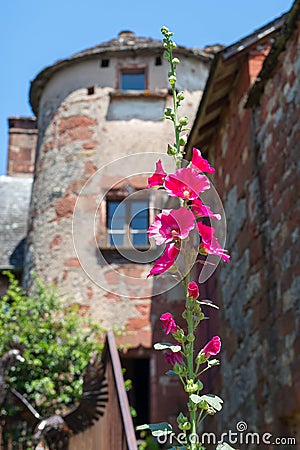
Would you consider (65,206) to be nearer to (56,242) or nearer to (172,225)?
(56,242)

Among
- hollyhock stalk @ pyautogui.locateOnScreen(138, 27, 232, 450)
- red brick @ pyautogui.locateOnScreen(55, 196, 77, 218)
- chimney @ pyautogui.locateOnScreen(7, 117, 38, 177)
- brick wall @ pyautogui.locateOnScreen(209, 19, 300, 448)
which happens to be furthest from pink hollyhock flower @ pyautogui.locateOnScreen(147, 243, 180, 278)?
chimney @ pyautogui.locateOnScreen(7, 117, 38, 177)

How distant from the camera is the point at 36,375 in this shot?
27.4ft

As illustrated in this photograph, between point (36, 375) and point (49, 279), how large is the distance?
169 cm

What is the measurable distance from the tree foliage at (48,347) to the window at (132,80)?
355cm

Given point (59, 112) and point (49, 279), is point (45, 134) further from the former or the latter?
point (49, 279)

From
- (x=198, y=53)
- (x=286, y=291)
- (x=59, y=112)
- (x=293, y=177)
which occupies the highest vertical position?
(x=198, y=53)

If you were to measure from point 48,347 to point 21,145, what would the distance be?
7.92 m

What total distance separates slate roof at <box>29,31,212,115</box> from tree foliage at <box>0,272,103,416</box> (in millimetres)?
3878

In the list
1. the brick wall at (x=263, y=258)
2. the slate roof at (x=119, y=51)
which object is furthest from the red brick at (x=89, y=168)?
the brick wall at (x=263, y=258)

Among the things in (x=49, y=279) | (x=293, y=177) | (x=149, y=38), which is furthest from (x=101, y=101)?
(x=293, y=177)

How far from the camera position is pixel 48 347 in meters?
8.40

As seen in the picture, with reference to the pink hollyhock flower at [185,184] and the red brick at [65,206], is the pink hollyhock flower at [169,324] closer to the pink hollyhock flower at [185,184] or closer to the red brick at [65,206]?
the pink hollyhock flower at [185,184]

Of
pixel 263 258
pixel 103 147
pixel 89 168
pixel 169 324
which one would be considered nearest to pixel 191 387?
pixel 169 324

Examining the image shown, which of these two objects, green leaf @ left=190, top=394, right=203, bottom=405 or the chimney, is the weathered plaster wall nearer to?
the chimney
